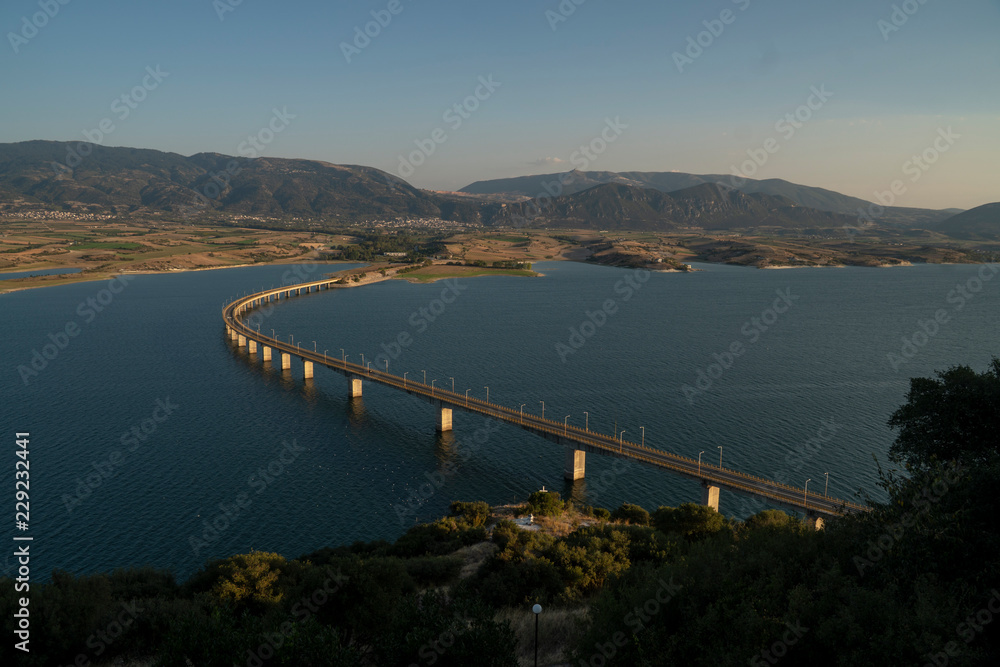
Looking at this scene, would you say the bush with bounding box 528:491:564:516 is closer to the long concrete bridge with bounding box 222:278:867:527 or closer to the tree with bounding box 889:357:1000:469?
the long concrete bridge with bounding box 222:278:867:527

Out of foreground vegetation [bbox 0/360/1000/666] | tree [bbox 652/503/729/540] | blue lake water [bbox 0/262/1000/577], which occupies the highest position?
foreground vegetation [bbox 0/360/1000/666]

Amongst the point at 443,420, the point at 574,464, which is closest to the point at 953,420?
the point at 574,464

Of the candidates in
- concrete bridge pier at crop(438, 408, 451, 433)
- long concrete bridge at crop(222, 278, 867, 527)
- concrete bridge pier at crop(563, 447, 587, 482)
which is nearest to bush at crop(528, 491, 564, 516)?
concrete bridge pier at crop(563, 447, 587, 482)

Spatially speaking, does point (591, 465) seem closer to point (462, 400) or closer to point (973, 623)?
point (462, 400)

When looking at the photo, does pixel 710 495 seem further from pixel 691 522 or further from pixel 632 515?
pixel 691 522

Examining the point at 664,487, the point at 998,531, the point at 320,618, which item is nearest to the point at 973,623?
the point at 998,531

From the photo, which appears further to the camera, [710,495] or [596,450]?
[596,450]
